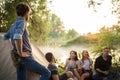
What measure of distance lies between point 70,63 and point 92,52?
3.61 metres

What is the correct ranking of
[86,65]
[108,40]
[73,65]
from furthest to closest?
[108,40]
[86,65]
[73,65]

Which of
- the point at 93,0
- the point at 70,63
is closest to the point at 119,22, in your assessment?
the point at 93,0

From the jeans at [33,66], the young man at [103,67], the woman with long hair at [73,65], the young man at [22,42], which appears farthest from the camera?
the young man at [103,67]

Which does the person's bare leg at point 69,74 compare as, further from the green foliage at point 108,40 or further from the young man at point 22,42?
the green foliage at point 108,40

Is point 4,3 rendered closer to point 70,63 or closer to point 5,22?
point 5,22

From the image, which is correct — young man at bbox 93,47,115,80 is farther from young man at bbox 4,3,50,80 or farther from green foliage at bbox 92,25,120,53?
young man at bbox 4,3,50,80

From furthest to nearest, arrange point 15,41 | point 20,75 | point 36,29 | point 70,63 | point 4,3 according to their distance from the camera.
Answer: point 36,29
point 4,3
point 70,63
point 20,75
point 15,41

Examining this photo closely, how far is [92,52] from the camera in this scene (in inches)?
535

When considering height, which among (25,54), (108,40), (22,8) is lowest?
(108,40)

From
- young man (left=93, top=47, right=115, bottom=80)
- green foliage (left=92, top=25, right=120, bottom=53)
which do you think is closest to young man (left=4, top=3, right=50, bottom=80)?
young man (left=93, top=47, right=115, bottom=80)

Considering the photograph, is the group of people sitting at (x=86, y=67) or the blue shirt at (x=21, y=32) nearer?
the blue shirt at (x=21, y=32)

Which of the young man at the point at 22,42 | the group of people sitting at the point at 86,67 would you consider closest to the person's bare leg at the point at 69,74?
the group of people sitting at the point at 86,67

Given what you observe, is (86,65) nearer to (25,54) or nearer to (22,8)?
(25,54)

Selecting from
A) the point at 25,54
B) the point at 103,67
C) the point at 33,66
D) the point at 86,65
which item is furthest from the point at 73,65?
the point at 25,54
